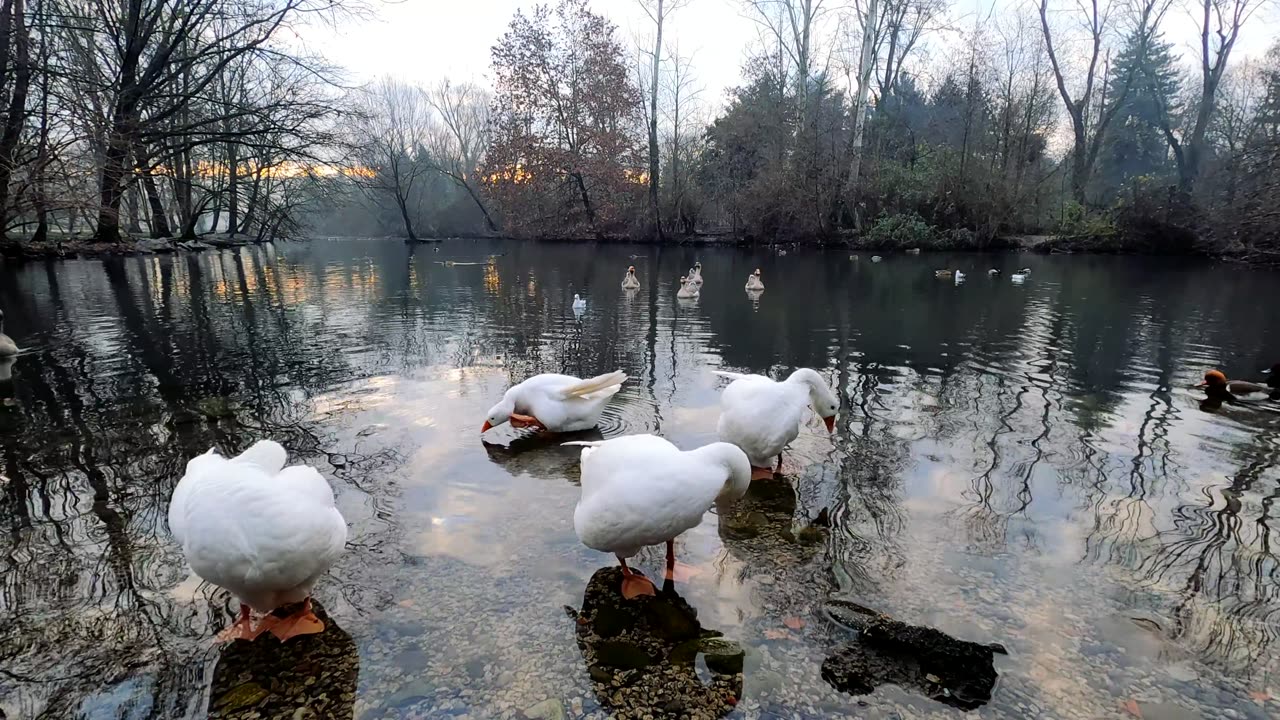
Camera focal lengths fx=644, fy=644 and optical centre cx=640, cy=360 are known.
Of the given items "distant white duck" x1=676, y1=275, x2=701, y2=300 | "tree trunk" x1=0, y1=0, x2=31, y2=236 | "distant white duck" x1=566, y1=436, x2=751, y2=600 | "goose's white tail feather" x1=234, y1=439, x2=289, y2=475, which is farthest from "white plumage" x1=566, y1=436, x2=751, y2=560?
"tree trunk" x1=0, y1=0, x2=31, y2=236

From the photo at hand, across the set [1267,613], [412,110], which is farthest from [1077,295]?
[412,110]

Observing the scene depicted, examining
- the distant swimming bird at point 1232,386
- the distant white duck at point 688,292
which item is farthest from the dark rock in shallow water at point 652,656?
the distant white duck at point 688,292

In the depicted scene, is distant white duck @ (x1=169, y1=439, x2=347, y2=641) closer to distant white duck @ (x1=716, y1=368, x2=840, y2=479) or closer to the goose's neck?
the goose's neck

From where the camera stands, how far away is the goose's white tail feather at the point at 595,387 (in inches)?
259

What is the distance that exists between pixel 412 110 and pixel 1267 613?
6809 centimetres

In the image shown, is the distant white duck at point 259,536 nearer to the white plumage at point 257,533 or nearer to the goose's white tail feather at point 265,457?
the white plumage at point 257,533

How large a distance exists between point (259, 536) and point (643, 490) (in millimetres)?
1880

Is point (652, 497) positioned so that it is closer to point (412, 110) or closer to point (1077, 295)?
point (1077, 295)

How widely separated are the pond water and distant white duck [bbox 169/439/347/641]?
261 millimetres

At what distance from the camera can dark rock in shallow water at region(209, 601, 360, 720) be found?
2932 mm

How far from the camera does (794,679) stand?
3146mm

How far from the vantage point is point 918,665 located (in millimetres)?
3172

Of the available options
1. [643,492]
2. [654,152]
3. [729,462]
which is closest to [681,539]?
[729,462]

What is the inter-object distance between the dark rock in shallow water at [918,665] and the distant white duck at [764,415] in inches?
82.8
